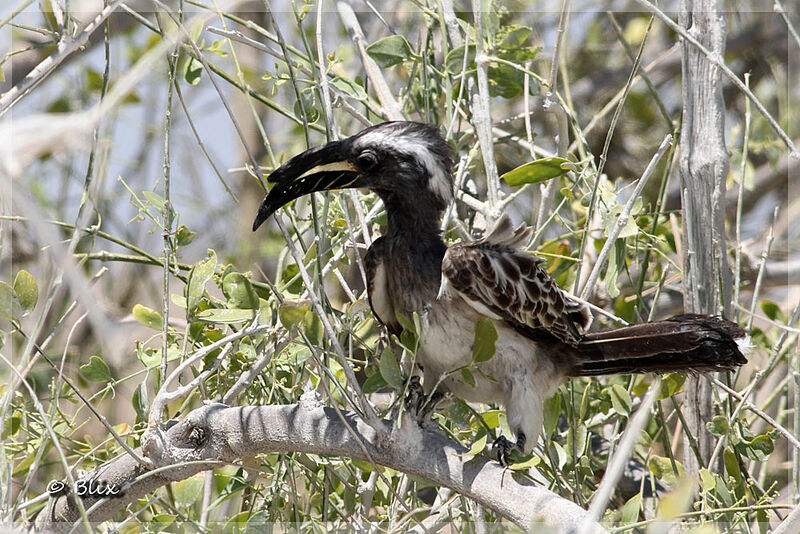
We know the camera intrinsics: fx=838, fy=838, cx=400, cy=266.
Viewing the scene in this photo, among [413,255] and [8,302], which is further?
[413,255]

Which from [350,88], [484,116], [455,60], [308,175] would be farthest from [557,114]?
[308,175]

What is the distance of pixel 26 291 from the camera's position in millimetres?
1730

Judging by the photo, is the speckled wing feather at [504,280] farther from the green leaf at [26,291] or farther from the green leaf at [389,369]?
the green leaf at [26,291]

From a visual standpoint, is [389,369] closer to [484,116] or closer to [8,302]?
[8,302]

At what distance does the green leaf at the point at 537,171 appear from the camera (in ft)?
6.66

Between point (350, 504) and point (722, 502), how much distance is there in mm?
892

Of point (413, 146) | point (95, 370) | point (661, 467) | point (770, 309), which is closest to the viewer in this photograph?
point (95, 370)

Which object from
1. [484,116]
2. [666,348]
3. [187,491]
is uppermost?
[484,116]

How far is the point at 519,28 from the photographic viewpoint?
7.93 ft

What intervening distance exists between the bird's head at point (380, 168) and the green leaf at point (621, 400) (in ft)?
2.12

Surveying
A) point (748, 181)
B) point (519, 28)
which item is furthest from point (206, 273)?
point (748, 181)

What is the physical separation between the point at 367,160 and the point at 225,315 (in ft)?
1.63

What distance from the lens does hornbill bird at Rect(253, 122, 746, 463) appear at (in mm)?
1933

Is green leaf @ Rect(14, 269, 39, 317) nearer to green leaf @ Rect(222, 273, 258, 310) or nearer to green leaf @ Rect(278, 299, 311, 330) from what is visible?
green leaf @ Rect(222, 273, 258, 310)
